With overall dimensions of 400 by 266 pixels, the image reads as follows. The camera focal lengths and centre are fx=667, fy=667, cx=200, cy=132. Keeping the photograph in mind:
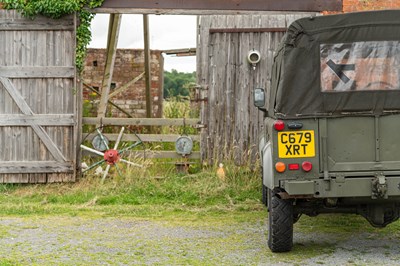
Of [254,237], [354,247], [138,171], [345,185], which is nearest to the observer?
[345,185]

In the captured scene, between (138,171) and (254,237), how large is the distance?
422 cm

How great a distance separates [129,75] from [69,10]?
6.80 metres

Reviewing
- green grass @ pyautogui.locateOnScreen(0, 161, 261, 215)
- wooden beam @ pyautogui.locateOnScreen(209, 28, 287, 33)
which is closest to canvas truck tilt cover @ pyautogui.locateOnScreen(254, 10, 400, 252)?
green grass @ pyautogui.locateOnScreen(0, 161, 261, 215)

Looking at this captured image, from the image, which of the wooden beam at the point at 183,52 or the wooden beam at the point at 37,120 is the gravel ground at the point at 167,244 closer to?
the wooden beam at the point at 37,120

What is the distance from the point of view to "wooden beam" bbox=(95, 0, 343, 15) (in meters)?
12.3

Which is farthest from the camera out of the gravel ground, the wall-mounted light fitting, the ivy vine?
the wall-mounted light fitting

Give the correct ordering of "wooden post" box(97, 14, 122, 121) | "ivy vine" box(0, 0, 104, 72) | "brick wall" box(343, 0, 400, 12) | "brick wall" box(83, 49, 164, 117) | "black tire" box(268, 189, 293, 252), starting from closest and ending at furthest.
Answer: "black tire" box(268, 189, 293, 252) → "ivy vine" box(0, 0, 104, 72) → "brick wall" box(343, 0, 400, 12) → "wooden post" box(97, 14, 122, 121) → "brick wall" box(83, 49, 164, 117)

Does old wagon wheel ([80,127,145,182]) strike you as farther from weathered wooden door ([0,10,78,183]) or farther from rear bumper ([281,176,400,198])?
rear bumper ([281,176,400,198])

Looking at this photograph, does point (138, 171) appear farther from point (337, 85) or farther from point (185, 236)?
point (337, 85)

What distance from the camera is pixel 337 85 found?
696 cm

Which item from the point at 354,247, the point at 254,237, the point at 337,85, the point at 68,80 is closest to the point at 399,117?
the point at 337,85

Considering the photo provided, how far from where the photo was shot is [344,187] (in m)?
6.68

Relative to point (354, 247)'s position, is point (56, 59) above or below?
above

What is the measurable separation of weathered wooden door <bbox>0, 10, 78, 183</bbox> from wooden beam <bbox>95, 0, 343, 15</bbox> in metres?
0.97
